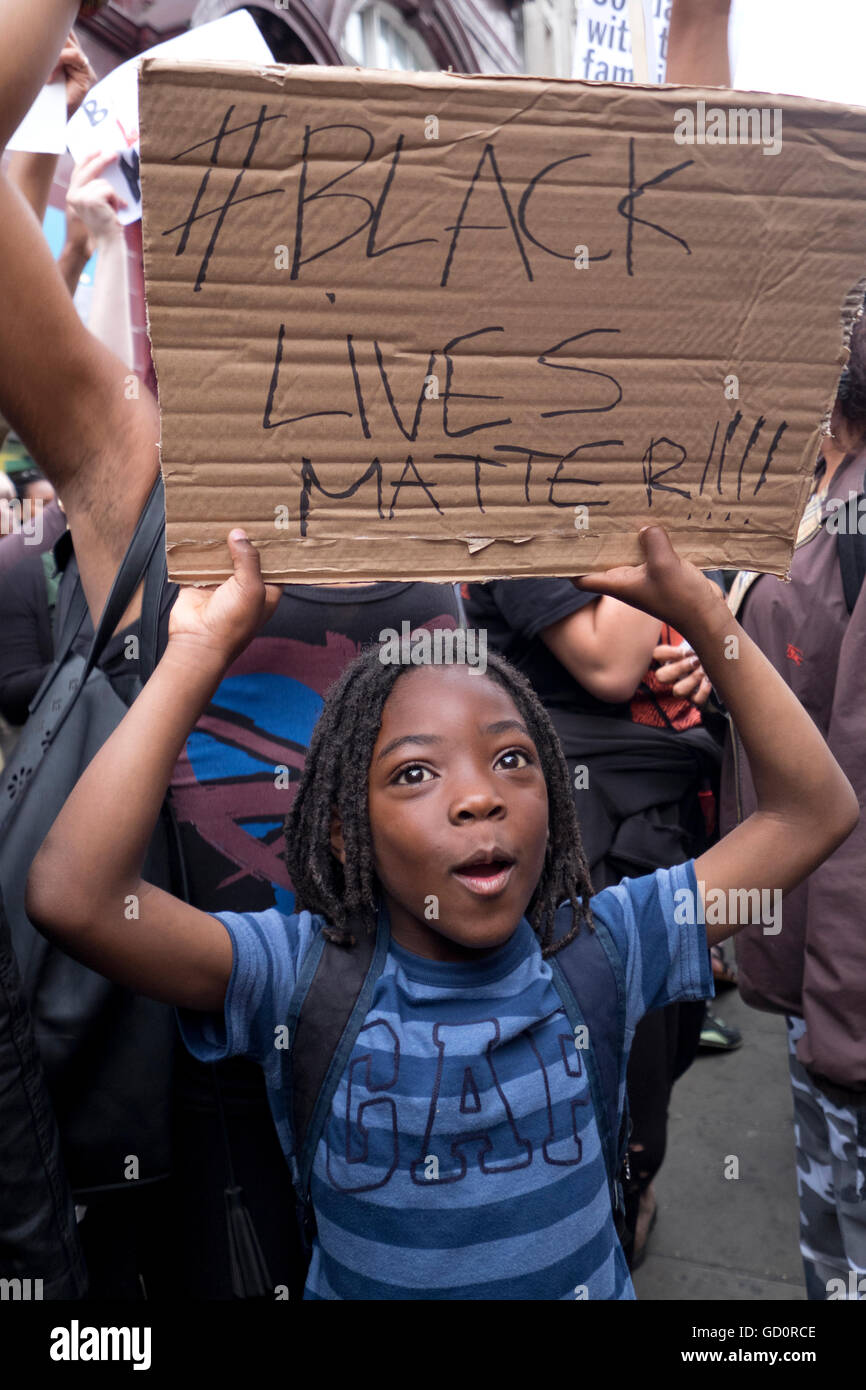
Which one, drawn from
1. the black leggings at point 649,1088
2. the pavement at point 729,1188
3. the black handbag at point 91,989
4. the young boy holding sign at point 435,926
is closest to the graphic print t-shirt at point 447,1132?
the young boy holding sign at point 435,926

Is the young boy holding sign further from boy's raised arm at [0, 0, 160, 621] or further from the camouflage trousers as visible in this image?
the camouflage trousers

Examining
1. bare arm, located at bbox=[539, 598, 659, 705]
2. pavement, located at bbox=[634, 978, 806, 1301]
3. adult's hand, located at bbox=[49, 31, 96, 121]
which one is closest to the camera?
adult's hand, located at bbox=[49, 31, 96, 121]

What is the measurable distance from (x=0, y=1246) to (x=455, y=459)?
1.07m

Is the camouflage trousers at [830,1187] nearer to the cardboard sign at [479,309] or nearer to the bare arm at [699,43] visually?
the cardboard sign at [479,309]

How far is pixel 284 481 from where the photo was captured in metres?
1.29

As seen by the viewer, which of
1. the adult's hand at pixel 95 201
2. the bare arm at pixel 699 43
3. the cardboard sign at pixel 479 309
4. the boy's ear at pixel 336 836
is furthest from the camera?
the adult's hand at pixel 95 201

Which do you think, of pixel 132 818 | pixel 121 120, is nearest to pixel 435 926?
pixel 132 818

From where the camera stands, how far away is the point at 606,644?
2.26 metres

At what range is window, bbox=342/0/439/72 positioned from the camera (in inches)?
362

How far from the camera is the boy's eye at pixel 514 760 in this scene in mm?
1545

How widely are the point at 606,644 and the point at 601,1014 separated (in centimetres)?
91

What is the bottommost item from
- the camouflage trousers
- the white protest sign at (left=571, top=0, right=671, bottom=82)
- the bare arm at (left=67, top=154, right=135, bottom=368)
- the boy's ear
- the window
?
the camouflage trousers

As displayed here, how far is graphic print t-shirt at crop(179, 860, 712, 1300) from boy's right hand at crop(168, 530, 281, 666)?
1.24 feet

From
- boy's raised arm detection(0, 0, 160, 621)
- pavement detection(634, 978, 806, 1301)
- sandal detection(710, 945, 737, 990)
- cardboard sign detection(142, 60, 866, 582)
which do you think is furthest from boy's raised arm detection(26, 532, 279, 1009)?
sandal detection(710, 945, 737, 990)
